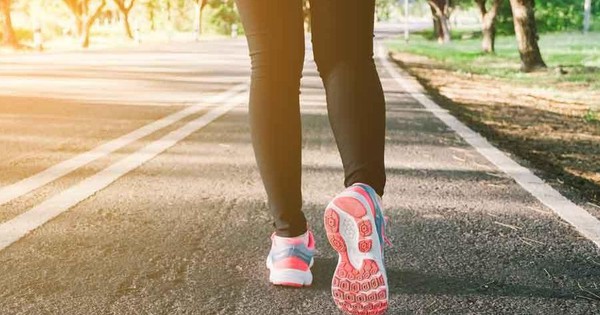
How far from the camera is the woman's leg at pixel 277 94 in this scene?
231 centimetres

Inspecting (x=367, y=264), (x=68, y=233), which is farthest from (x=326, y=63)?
(x=68, y=233)

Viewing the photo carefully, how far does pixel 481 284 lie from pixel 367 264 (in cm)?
60

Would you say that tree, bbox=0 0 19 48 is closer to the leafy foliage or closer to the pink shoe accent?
the pink shoe accent

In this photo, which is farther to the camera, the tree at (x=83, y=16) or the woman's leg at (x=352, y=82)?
the tree at (x=83, y=16)

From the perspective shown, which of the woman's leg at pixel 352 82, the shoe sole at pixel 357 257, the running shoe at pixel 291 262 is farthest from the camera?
the running shoe at pixel 291 262

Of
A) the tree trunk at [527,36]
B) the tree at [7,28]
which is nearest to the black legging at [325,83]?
the tree trunk at [527,36]

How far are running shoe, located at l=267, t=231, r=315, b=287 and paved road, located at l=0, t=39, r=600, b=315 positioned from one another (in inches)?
1.5

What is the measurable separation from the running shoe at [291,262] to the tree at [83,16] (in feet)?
108

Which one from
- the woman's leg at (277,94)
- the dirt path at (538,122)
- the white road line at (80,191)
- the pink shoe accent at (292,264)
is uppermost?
the woman's leg at (277,94)

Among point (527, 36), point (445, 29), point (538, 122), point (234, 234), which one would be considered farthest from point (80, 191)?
point (445, 29)

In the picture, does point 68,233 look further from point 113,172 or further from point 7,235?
point 113,172

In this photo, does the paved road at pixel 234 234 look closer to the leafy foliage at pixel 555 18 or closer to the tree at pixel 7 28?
the tree at pixel 7 28

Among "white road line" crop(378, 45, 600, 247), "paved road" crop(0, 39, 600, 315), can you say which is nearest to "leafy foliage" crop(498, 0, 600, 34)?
"white road line" crop(378, 45, 600, 247)

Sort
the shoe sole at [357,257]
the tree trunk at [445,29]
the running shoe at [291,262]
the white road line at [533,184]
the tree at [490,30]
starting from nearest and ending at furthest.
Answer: the shoe sole at [357,257], the running shoe at [291,262], the white road line at [533,184], the tree at [490,30], the tree trunk at [445,29]
